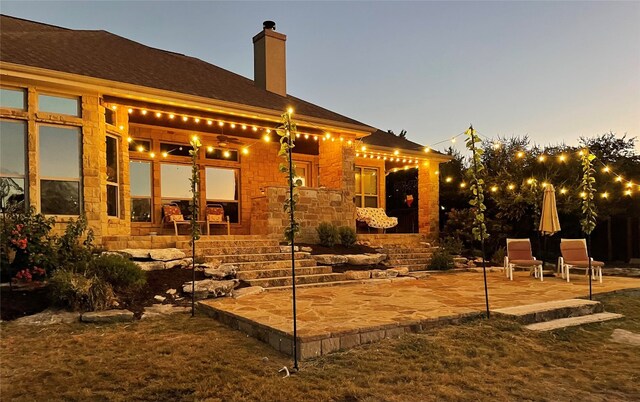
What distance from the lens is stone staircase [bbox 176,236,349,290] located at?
24.5 feet

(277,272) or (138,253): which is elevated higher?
(138,253)

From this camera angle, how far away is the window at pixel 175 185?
1122 cm

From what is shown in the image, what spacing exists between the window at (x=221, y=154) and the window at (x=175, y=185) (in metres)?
0.69

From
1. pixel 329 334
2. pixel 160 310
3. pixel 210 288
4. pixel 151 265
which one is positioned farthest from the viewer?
pixel 151 265

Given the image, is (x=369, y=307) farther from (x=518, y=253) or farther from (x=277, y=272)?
(x=518, y=253)

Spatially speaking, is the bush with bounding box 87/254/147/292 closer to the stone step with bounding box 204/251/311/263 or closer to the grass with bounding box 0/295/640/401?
the grass with bounding box 0/295/640/401

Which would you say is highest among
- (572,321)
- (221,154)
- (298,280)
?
(221,154)

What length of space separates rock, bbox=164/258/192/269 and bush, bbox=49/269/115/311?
1613 millimetres

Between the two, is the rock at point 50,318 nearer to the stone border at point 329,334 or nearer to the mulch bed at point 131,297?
the mulch bed at point 131,297

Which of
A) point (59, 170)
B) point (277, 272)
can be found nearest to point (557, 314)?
point (277, 272)

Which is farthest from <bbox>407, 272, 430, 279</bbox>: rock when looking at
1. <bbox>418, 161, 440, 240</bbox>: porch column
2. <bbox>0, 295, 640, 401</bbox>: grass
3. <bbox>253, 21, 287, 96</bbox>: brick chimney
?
<bbox>253, 21, 287, 96</bbox>: brick chimney

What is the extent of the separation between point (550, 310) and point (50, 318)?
6.29 m

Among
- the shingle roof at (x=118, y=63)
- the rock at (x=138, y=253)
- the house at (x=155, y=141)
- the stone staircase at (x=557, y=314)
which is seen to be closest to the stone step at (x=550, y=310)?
the stone staircase at (x=557, y=314)

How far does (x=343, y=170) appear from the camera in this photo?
11.4 metres
